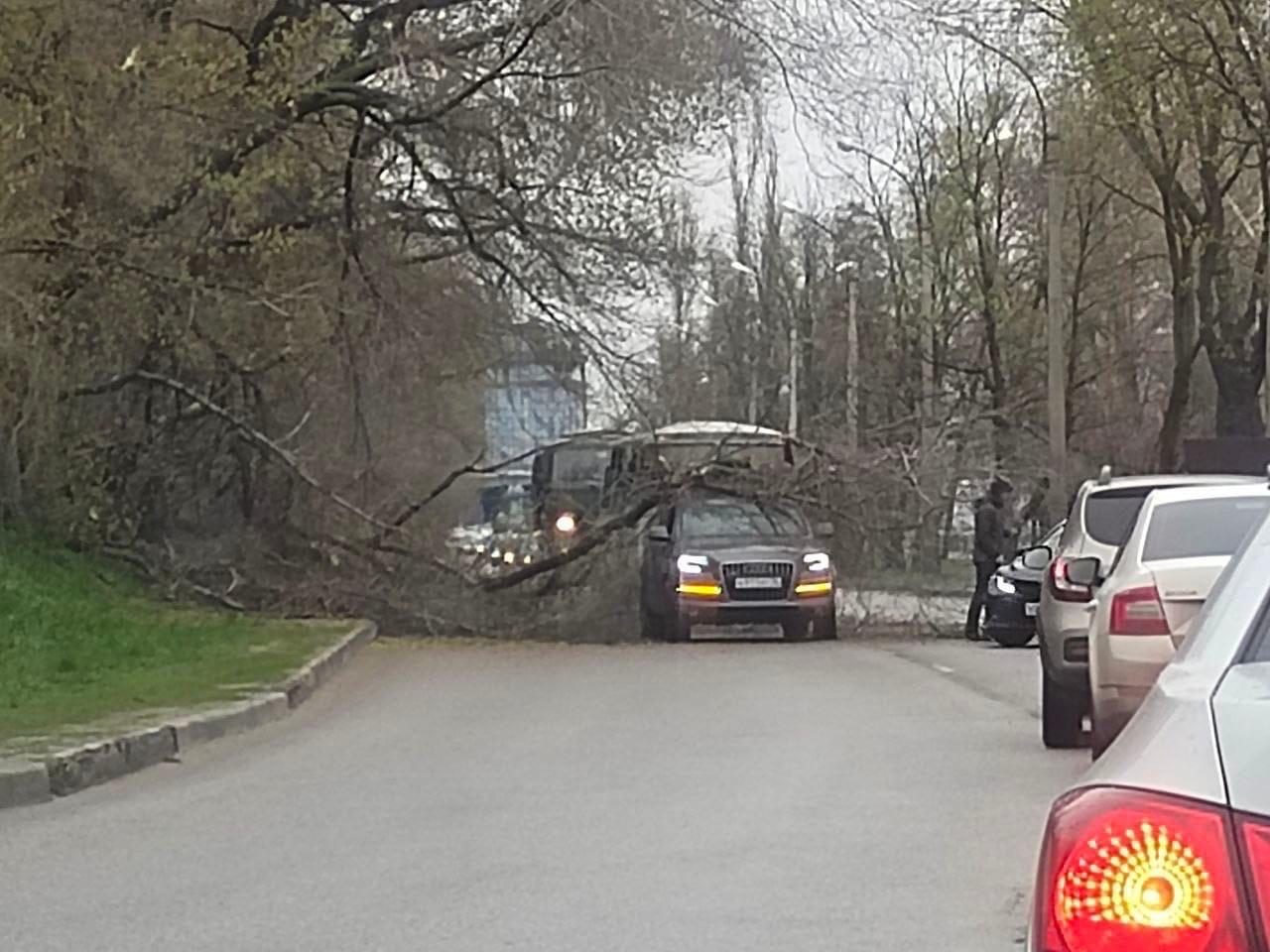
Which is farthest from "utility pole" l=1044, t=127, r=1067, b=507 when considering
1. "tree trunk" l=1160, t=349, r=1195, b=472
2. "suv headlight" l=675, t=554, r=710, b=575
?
"suv headlight" l=675, t=554, r=710, b=575

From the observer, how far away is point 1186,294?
136ft

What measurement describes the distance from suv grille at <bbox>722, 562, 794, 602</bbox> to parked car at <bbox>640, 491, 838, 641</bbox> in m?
0.01

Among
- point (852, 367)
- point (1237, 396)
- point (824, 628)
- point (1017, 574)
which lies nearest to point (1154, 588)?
point (1017, 574)

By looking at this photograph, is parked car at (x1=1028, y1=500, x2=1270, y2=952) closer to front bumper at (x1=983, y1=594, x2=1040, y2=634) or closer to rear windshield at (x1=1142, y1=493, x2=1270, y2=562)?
rear windshield at (x1=1142, y1=493, x2=1270, y2=562)

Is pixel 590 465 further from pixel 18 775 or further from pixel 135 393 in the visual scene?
pixel 18 775

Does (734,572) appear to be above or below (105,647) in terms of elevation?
above

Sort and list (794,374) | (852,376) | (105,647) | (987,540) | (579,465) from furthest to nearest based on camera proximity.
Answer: (794,374), (852,376), (987,540), (579,465), (105,647)

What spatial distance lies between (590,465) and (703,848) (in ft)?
58.8

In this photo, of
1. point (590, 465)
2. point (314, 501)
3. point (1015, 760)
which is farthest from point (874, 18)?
point (1015, 760)

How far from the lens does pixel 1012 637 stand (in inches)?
1006

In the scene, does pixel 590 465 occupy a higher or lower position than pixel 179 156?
lower

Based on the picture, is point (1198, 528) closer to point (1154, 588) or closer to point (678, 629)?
point (1154, 588)

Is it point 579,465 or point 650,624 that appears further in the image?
point 579,465

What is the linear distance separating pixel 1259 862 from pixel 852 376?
1510 inches
